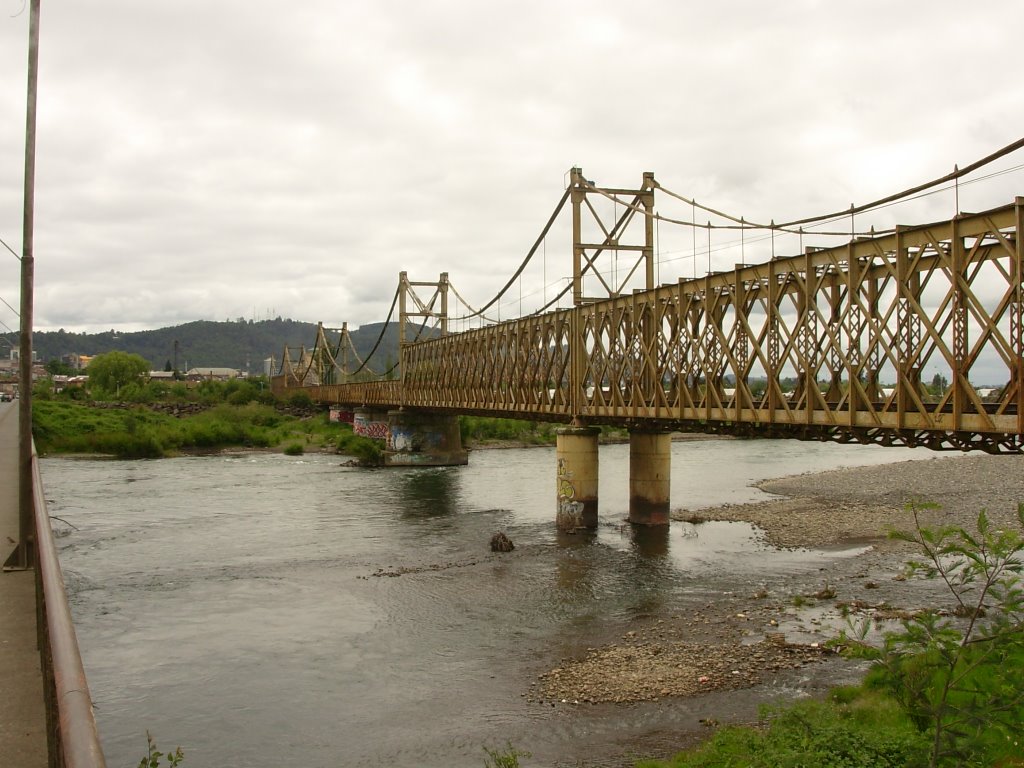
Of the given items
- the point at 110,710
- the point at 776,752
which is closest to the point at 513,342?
the point at 110,710

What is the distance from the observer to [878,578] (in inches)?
909

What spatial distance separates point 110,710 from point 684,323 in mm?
17669

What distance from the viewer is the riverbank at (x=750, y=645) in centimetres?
1416

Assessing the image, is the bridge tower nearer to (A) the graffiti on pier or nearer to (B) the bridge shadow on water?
(B) the bridge shadow on water

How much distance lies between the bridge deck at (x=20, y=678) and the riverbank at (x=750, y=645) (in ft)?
21.4

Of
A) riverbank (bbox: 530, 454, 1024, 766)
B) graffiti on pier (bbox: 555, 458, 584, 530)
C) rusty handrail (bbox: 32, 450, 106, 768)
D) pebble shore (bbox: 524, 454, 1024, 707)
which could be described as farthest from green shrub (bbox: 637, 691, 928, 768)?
graffiti on pier (bbox: 555, 458, 584, 530)

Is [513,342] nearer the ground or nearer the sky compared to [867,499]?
nearer the sky

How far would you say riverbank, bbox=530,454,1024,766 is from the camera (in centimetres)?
1416

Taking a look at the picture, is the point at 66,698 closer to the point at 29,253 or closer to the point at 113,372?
the point at 29,253

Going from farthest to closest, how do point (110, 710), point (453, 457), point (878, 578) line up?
1. point (453, 457)
2. point (878, 578)
3. point (110, 710)

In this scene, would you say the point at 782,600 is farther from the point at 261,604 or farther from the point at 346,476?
the point at 346,476

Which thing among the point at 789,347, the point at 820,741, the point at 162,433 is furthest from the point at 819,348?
the point at 162,433

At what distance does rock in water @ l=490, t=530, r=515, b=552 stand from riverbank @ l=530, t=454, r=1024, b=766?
745 cm

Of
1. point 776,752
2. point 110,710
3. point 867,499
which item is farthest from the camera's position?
point 867,499
